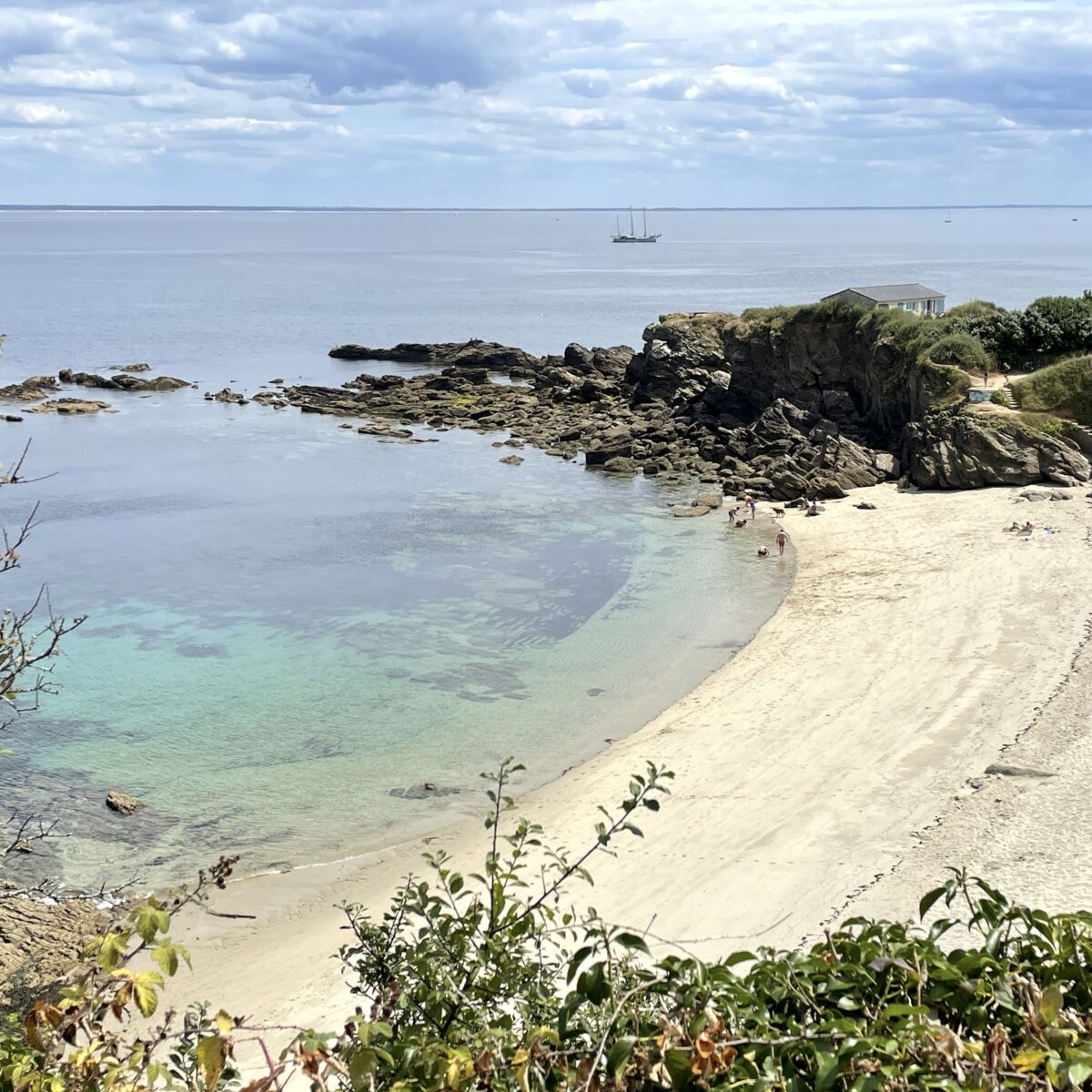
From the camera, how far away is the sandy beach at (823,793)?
14.2m

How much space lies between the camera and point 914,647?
24.3 meters

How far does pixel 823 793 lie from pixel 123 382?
64.9 metres

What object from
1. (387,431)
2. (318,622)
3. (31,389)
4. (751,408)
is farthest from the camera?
(31,389)

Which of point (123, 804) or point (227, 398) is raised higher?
point (227, 398)

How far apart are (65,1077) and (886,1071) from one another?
2.79 m

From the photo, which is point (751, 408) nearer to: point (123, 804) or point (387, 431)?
point (387, 431)

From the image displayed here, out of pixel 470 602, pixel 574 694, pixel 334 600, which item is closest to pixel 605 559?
pixel 470 602

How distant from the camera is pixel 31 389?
226ft

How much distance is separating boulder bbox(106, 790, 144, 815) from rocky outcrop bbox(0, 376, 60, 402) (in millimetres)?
54441

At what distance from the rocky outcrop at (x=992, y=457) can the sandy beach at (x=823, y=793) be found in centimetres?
934

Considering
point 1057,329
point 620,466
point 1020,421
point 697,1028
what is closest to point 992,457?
point 1020,421

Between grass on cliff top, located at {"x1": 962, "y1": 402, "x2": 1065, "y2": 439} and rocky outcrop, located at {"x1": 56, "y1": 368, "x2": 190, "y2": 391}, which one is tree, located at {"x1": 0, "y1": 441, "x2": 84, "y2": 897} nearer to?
grass on cliff top, located at {"x1": 962, "y1": 402, "x2": 1065, "y2": 439}

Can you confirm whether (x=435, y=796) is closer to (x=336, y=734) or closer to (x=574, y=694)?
(x=336, y=734)

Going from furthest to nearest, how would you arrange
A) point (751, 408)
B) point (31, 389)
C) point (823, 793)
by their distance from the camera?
1. point (31, 389)
2. point (751, 408)
3. point (823, 793)
